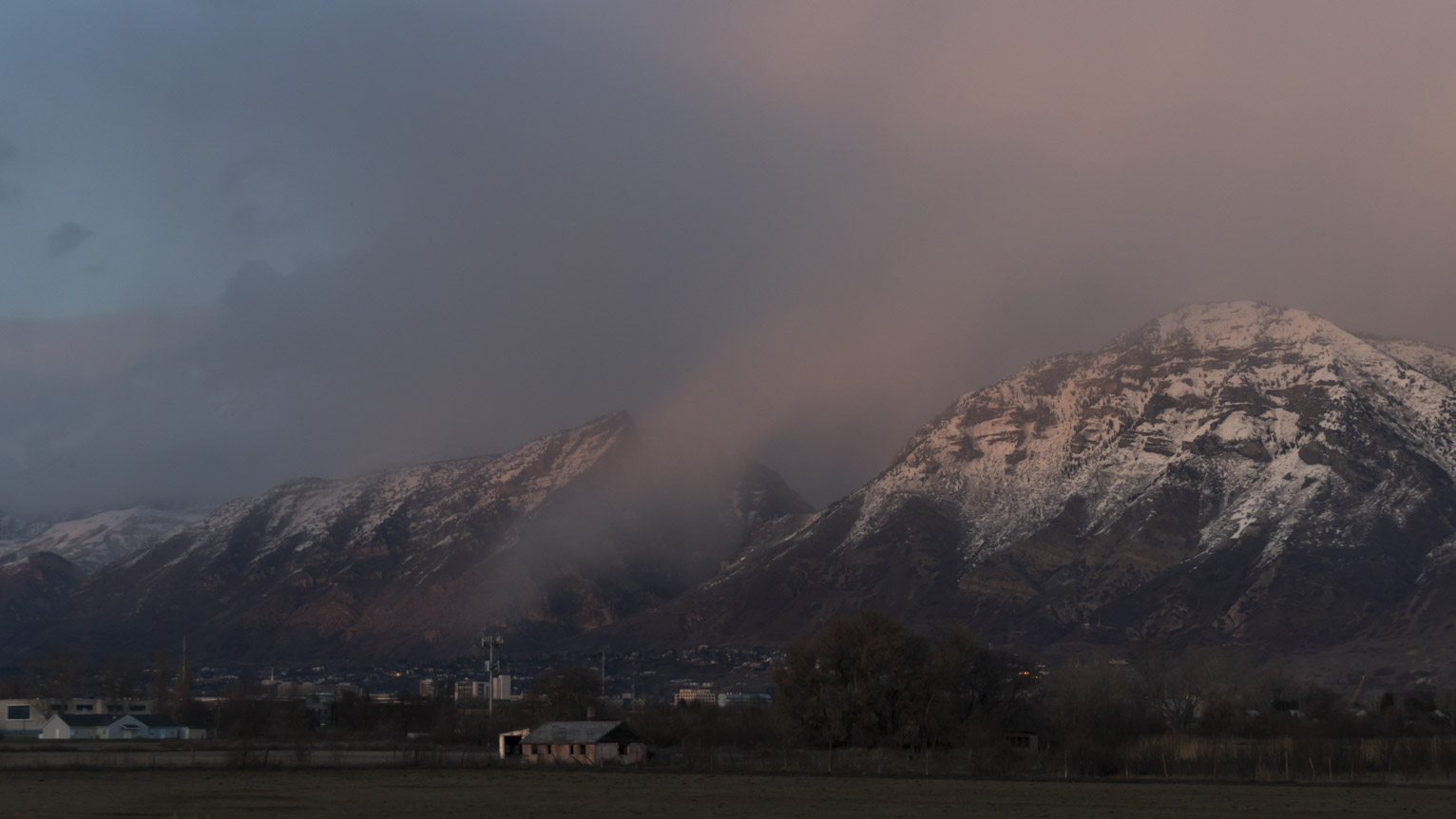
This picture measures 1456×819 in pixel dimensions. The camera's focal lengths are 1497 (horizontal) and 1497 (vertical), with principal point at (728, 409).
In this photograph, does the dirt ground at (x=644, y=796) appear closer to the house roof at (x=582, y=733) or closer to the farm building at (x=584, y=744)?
the farm building at (x=584, y=744)

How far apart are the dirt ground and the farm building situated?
2737cm

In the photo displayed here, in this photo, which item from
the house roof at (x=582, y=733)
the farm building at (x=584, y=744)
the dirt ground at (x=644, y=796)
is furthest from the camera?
the house roof at (x=582, y=733)

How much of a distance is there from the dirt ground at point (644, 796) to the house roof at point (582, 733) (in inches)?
1220

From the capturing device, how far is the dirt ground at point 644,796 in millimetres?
88875

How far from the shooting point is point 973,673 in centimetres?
17688

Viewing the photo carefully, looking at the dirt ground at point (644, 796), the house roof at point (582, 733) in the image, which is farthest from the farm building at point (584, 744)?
the dirt ground at point (644, 796)

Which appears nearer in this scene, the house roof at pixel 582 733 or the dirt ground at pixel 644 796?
the dirt ground at pixel 644 796

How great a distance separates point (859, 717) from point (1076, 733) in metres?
27.5

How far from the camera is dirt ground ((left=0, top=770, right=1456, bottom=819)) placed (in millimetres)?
88875

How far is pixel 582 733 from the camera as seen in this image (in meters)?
160


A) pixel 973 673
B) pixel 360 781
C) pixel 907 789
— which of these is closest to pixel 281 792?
pixel 360 781

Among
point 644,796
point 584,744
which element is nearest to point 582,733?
point 584,744

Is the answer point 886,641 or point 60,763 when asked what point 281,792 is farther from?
point 886,641

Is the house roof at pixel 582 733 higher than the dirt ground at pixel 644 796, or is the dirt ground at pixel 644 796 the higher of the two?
the house roof at pixel 582 733
